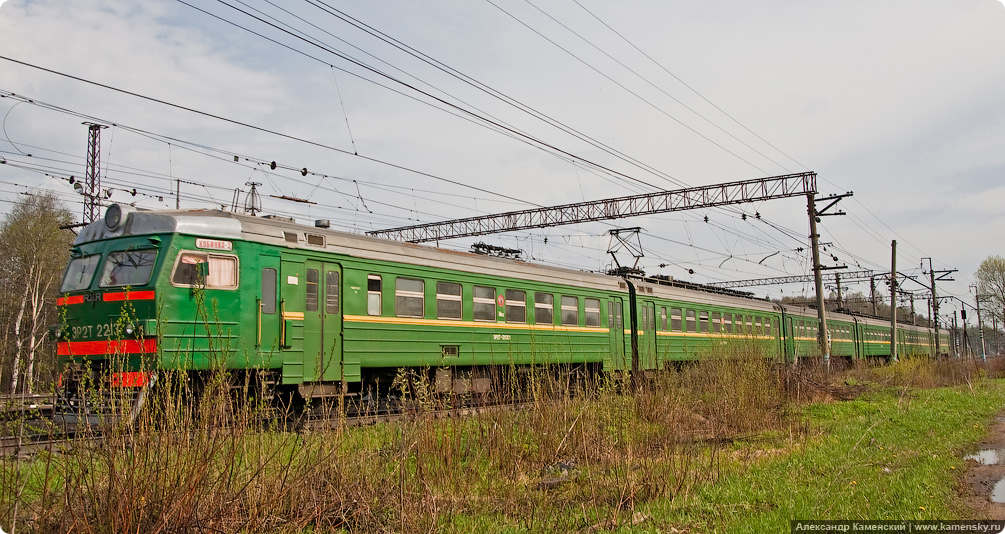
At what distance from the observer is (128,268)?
9516 mm

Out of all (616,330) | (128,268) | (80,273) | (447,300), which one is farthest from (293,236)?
(616,330)

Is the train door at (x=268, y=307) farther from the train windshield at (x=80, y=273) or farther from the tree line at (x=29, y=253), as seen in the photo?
the tree line at (x=29, y=253)

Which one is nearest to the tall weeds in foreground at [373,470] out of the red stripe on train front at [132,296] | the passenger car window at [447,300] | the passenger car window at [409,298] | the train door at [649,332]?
the red stripe on train front at [132,296]

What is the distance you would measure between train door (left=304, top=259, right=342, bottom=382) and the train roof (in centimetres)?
39

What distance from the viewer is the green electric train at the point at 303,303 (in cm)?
Result: 914

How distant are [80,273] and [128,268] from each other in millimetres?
1167

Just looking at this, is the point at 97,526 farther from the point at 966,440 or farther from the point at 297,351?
the point at 966,440

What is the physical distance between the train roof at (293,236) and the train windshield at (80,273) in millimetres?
318

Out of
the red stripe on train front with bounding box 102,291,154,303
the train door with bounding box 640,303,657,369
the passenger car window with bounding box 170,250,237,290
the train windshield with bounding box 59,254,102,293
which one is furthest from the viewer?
the train door with bounding box 640,303,657,369

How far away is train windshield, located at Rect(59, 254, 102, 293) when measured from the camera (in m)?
9.86

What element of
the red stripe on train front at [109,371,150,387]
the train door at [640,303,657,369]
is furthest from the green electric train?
the train door at [640,303,657,369]

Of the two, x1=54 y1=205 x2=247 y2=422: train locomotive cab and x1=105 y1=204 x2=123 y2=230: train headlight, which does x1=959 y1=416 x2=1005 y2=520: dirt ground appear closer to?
x1=54 y1=205 x2=247 y2=422: train locomotive cab

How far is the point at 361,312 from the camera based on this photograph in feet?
36.9

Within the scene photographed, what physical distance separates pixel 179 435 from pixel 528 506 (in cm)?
290
